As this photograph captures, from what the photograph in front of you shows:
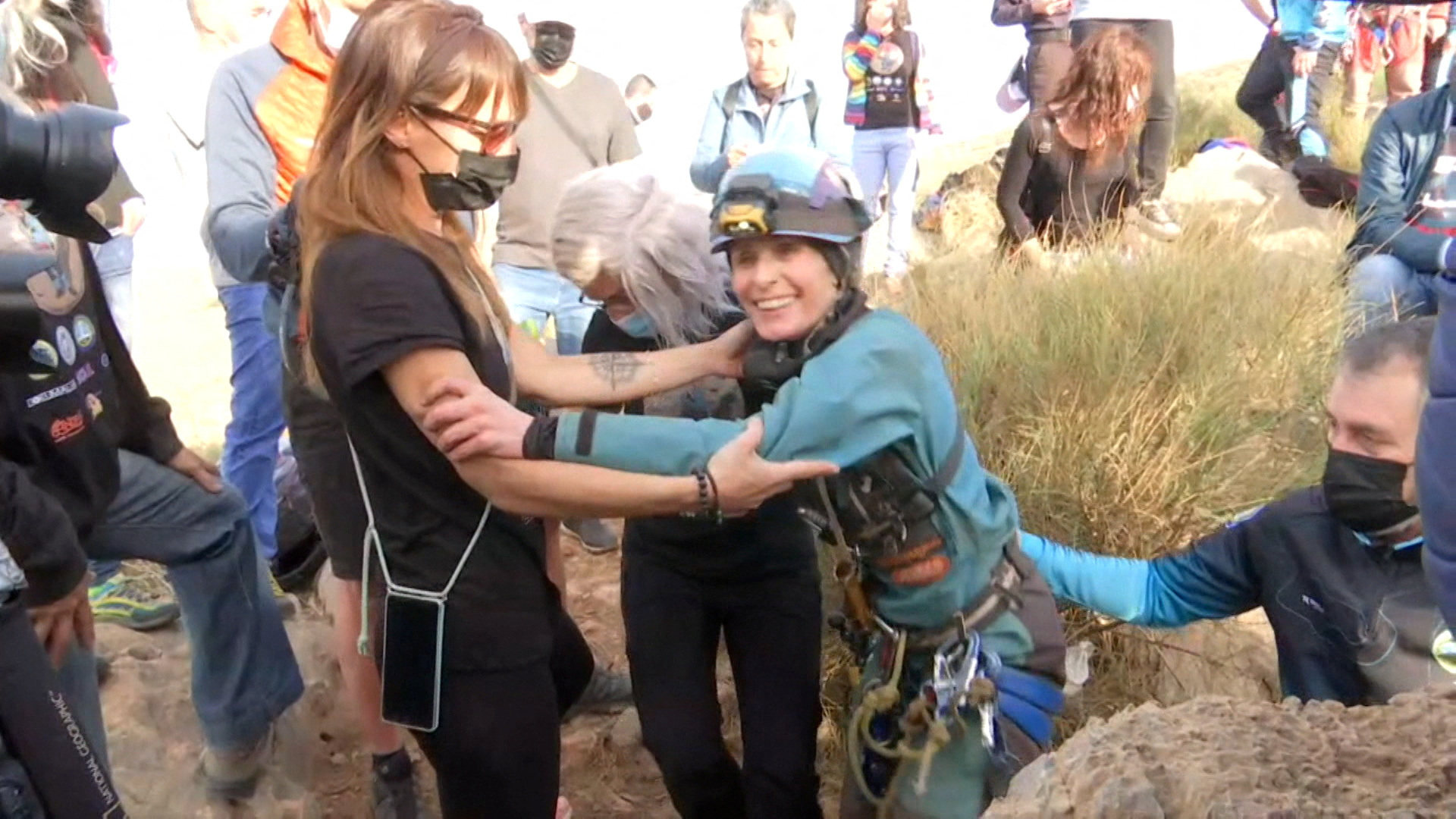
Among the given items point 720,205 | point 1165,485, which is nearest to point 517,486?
point 720,205

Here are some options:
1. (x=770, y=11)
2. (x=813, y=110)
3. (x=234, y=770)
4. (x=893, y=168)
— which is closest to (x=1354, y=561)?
(x=234, y=770)

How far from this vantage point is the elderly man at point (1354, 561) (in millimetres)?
2197

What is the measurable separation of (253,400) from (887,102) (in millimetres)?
4391

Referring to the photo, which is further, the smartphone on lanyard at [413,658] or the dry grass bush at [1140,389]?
the dry grass bush at [1140,389]

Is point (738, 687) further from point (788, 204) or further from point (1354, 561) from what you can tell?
point (1354, 561)

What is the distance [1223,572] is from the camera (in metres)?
2.45

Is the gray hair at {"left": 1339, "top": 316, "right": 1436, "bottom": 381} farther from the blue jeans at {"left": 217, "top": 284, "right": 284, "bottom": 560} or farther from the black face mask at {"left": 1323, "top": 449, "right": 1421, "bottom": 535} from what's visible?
the blue jeans at {"left": 217, "top": 284, "right": 284, "bottom": 560}

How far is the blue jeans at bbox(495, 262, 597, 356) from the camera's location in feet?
16.6

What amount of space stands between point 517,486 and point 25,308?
2.84 ft

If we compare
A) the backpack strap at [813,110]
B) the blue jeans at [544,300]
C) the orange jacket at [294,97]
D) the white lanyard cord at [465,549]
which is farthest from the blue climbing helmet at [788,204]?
the backpack strap at [813,110]

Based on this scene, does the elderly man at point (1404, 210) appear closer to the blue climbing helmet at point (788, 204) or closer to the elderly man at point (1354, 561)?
the elderly man at point (1354, 561)

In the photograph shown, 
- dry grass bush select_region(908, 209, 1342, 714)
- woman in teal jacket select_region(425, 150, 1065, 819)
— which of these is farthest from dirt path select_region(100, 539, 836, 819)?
woman in teal jacket select_region(425, 150, 1065, 819)

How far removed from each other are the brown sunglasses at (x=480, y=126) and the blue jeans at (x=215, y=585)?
1.37 metres

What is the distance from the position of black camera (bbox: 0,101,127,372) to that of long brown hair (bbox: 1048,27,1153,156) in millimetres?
4539
